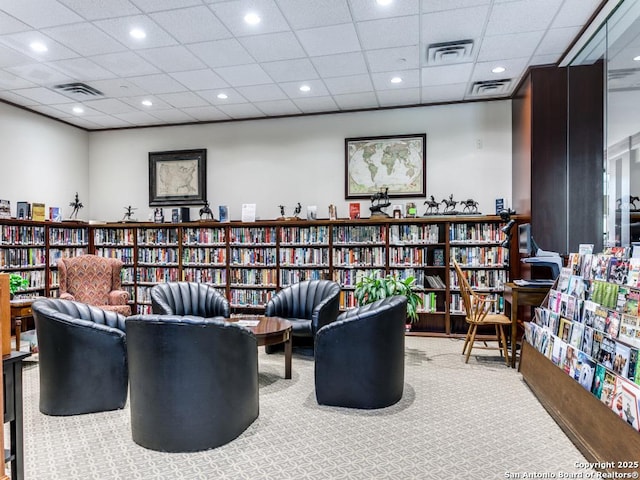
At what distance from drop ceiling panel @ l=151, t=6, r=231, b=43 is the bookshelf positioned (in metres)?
2.84

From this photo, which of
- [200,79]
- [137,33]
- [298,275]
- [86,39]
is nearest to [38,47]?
[86,39]

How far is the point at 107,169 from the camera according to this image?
297 inches

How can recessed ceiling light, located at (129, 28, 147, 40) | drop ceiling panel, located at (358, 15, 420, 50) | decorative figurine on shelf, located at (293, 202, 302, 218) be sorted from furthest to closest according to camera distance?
decorative figurine on shelf, located at (293, 202, 302, 218)
recessed ceiling light, located at (129, 28, 147, 40)
drop ceiling panel, located at (358, 15, 420, 50)

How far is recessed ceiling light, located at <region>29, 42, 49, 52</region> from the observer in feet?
14.3

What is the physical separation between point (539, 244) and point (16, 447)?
16.7 ft

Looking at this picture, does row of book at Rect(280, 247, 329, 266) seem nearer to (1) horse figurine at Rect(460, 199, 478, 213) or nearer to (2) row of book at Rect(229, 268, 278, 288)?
(2) row of book at Rect(229, 268, 278, 288)

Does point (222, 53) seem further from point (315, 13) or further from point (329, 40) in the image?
point (315, 13)

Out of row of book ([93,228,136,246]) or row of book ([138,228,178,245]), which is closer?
row of book ([138,228,178,245])

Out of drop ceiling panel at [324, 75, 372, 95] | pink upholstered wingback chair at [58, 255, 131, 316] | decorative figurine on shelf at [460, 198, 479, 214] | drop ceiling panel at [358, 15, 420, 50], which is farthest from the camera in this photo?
decorative figurine on shelf at [460, 198, 479, 214]

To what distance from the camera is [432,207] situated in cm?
627

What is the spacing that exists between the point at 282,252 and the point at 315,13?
3.53 meters

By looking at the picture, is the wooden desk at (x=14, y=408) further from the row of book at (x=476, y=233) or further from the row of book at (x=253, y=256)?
the row of book at (x=476, y=233)

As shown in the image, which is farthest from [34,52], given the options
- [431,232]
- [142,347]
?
[431,232]

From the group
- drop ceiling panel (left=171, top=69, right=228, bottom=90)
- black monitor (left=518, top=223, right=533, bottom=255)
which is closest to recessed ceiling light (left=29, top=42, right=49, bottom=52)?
drop ceiling panel (left=171, top=69, right=228, bottom=90)
